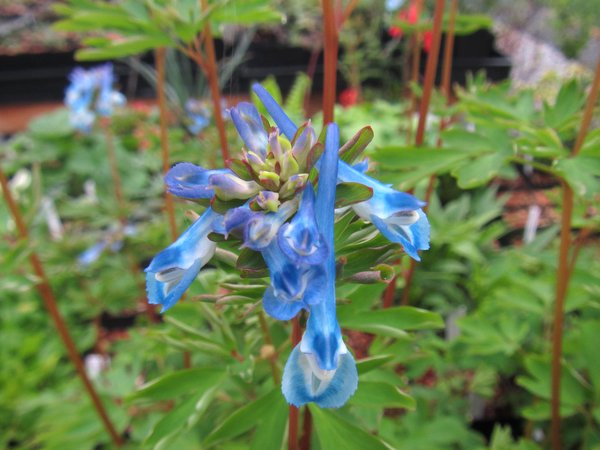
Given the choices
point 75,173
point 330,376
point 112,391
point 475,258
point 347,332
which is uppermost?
point 330,376

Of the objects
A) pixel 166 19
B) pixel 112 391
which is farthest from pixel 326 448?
pixel 112 391

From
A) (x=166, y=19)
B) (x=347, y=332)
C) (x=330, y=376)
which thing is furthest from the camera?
(x=347, y=332)

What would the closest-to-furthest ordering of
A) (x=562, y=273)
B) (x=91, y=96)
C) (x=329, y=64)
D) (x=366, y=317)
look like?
(x=366, y=317) < (x=329, y=64) < (x=562, y=273) < (x=91, y=96)

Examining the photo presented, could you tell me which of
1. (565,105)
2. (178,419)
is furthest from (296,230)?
(565,105)

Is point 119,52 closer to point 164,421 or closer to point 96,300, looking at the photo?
point 164,421

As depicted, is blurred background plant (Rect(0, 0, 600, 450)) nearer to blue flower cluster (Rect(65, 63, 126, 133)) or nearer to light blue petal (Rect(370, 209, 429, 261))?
light blue petal (Rect(370, 209, 429, 261))

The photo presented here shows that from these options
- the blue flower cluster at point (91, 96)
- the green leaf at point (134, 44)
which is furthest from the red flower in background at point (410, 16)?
the blue flower cluster at point (91, 96)

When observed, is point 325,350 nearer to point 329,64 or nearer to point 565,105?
point 329,64
